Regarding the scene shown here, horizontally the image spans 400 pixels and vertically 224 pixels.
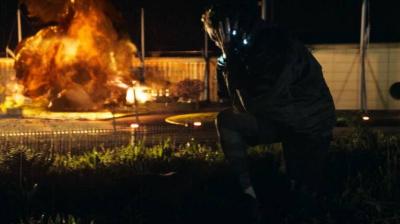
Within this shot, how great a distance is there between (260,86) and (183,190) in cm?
116

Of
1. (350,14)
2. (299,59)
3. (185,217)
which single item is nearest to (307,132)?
(299,59)

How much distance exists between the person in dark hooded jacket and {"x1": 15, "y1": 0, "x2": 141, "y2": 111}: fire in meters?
18.6

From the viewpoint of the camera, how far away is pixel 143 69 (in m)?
25.6

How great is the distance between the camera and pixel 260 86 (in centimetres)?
509

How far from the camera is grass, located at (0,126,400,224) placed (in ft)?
16.8

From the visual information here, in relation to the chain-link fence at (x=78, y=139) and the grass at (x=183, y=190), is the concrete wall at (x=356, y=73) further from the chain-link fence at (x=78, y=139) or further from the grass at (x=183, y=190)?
the grass at (x=183, y=190)

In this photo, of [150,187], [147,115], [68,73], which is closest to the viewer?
[150,187]

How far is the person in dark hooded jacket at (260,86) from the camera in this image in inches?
197

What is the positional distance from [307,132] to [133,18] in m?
24.9

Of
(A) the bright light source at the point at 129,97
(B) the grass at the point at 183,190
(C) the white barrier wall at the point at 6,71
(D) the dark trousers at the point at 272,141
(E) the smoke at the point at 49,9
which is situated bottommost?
(B) the grass at the point at 183,190

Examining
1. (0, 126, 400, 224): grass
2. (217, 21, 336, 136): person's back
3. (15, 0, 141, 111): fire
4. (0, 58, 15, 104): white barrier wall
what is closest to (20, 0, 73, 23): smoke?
(15, 0, 141, 111): fire

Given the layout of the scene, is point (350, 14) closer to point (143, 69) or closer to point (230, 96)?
point (143, 69)

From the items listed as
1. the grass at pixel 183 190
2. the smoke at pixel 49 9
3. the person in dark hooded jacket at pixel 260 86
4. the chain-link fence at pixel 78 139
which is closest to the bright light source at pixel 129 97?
the smoke at pixel 49 9

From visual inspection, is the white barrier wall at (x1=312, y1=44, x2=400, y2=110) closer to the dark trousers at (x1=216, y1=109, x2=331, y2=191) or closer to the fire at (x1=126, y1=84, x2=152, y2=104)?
the fire at (x1=126, y1=84, x2=152, y2=104)
